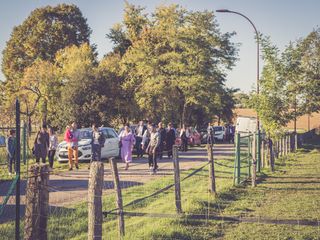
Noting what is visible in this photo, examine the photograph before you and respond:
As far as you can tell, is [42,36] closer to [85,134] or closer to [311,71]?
[311,71]

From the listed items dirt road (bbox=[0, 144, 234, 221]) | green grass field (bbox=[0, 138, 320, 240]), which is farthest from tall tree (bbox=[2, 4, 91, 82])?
green grass field (bbox=[0, 138, 320, 240])

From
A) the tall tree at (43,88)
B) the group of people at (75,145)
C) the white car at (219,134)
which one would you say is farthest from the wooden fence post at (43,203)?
the white car at (219,134)

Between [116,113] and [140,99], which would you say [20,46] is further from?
[116,113]

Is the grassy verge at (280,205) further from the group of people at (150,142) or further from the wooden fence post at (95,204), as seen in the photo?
the group of people at (150,142)

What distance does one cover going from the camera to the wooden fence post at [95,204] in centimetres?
609

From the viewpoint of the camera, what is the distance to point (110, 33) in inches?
2270

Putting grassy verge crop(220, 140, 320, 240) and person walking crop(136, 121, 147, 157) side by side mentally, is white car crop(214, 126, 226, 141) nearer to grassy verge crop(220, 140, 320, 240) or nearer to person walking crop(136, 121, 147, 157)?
person walking crop(136, 121, 147, 157)

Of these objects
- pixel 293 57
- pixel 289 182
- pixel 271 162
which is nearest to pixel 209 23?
pixel 293 57

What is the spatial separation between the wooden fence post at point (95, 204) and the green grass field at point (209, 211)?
228cm

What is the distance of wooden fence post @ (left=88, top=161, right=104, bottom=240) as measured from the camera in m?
6.09

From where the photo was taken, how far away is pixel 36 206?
593 centimetres

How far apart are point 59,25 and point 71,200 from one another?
4270 cm

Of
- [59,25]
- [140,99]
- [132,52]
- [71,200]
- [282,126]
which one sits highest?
[59,25]

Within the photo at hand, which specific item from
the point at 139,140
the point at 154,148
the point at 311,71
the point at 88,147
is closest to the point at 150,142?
the point at 154,148
